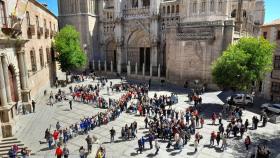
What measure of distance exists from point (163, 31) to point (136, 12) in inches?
238

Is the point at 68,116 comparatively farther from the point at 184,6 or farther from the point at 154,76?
the point at 184,6

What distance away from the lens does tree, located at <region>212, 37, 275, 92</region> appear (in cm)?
2014

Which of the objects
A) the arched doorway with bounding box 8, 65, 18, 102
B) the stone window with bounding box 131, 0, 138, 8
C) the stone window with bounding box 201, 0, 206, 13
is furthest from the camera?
the stone window with bounding box 131, 0, 138, 8

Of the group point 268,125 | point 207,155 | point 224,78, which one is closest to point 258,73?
point 224,78

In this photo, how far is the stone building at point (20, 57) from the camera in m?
14.7

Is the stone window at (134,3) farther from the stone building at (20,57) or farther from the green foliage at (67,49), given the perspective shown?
the stone building at (20,57)

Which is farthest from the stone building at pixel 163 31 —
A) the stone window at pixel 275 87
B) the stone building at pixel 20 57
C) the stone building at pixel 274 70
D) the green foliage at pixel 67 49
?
the stone building at pixel 20 57

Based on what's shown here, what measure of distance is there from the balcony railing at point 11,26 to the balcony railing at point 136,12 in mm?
22882

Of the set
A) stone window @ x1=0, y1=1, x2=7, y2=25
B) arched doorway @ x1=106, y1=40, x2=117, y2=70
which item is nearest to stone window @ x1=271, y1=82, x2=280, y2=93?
arched doorway @ x1=106, y1=40, x2=117, y2=70

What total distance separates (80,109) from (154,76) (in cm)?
1576

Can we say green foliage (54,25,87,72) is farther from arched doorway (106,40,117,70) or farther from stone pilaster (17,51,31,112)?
arched doorway (106,40,117,70)

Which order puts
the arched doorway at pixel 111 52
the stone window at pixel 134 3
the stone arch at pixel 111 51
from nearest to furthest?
the stone window at pixel 134 3 → the stone arch at pixel 111 51 → the arched doorway at pixel 111 52

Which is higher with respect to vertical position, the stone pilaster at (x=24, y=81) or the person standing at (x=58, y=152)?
the stone pilaster at (x=24, y=81)

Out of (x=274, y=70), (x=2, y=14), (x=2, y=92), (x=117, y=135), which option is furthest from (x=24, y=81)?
(x=274, y=70)
